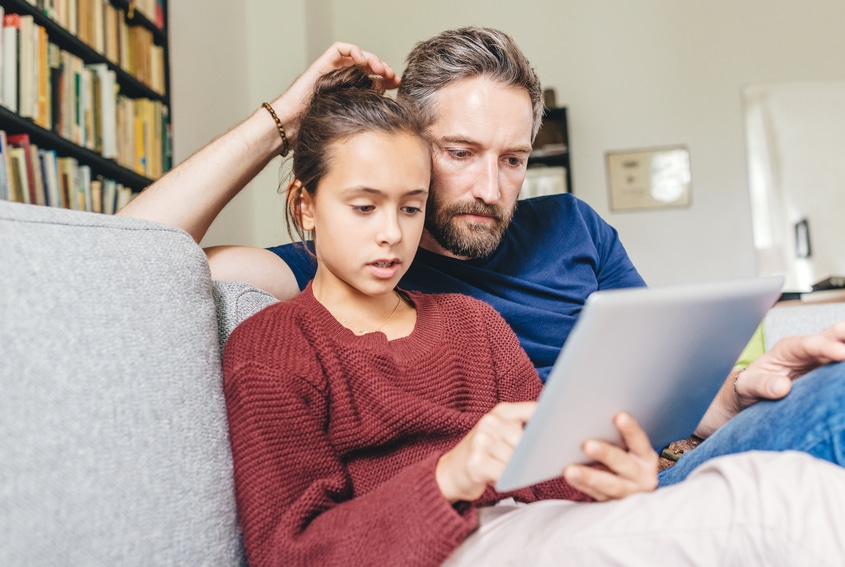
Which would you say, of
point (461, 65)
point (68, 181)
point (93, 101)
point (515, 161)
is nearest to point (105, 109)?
point (93, 101)

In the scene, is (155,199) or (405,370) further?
(155,199)

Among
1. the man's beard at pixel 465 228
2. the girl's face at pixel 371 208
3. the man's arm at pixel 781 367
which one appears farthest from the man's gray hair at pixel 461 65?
the man's arm at pixel 781 367

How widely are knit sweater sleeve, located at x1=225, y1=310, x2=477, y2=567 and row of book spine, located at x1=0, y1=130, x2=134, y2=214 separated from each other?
4.60 feet

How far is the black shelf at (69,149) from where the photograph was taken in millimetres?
2027

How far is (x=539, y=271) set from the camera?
1503 mm

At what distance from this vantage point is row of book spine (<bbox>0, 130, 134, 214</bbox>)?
2.01m

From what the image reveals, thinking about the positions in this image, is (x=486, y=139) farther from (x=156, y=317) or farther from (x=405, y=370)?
(x=156, y=317)

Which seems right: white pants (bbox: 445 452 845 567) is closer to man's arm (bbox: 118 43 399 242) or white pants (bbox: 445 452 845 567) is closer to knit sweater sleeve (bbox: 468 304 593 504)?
knit sweater sleeve (bbox: 468 304 593 504)

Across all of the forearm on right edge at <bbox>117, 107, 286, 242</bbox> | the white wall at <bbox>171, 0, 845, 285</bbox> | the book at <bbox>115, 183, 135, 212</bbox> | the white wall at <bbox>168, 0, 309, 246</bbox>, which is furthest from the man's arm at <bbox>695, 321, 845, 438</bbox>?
the white wall at <bbox>171, 0, 845, 285</bbox>

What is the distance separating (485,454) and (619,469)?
0.42 feet

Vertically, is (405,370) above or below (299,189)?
below

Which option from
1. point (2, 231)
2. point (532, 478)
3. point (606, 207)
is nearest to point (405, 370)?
point (532, 478)

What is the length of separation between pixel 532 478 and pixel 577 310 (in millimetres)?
824

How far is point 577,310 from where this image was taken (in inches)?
58.4
